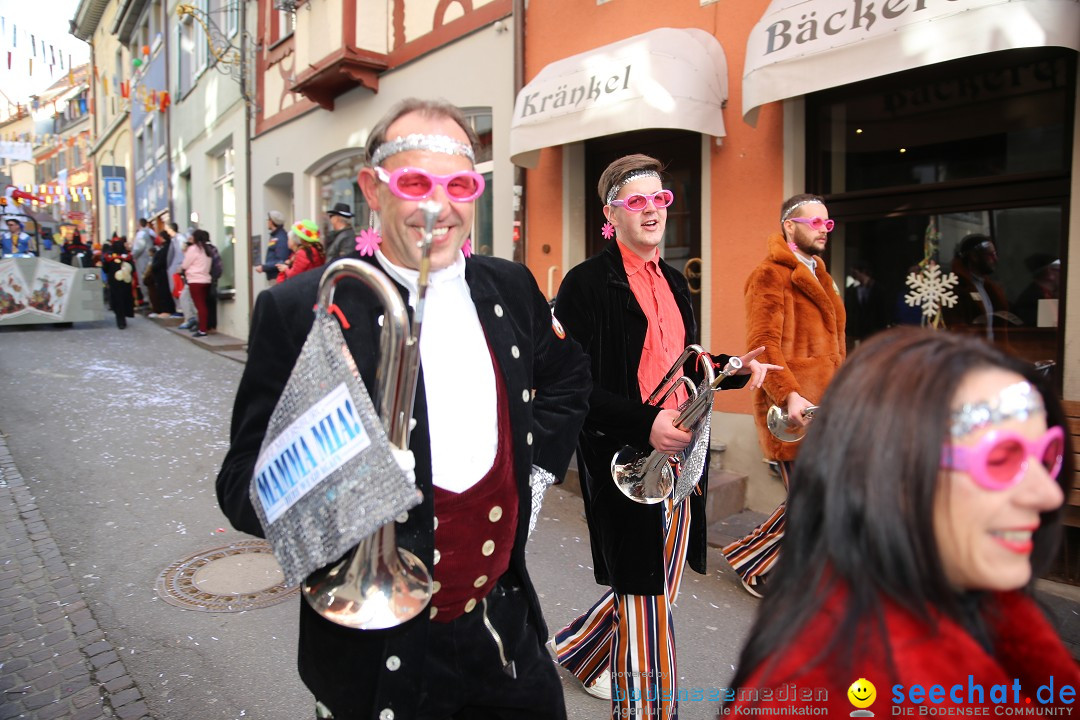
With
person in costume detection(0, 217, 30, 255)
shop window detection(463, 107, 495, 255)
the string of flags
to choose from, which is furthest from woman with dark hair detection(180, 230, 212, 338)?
the string of flags

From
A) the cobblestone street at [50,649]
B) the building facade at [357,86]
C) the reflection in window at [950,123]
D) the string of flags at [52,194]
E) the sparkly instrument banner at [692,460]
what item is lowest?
the cobblestone street at [50,649]

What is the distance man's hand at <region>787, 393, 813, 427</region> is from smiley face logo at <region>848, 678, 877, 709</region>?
6.83 ft

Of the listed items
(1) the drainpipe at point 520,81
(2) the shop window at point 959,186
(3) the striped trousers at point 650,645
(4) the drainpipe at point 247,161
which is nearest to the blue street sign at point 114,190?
(4) the drainpipe at point 247,161

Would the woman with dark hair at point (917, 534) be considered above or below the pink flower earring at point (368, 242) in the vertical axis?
below

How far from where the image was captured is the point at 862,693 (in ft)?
3.23

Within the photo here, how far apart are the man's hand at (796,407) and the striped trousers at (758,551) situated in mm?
867

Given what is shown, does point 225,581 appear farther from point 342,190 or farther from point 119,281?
point 119,281

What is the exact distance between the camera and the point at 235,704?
113 inches

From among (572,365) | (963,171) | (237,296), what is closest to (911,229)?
(963,171)

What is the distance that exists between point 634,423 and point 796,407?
3.02ft

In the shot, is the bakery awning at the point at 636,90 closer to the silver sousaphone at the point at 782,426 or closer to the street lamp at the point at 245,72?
the silver sousaphone at the point at 782,426

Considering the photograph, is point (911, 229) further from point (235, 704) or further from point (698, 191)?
point (235, 704)

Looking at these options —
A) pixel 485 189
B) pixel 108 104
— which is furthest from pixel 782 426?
pixel 108 104

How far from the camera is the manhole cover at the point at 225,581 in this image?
3.71m
